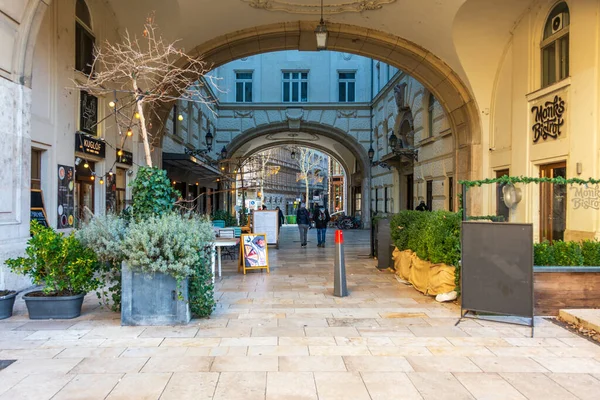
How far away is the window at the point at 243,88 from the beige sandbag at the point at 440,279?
21.2 meters

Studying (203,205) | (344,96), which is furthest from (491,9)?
(203,205)

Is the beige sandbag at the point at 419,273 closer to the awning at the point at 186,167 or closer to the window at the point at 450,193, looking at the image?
the window at the point at 450,193

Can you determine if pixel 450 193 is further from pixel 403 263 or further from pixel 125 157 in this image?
pixel 125 157

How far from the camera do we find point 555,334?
532 centimetres

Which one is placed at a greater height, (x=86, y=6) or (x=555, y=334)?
(x=86, y=6)

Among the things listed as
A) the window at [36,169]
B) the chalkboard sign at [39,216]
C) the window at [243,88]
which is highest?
the window at [243,88]

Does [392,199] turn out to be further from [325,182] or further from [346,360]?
[325,182]

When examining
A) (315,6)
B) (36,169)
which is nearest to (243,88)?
(315,6)

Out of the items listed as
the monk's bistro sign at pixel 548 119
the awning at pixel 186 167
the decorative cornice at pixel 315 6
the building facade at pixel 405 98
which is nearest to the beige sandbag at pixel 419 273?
the building facade at pixel 405 98

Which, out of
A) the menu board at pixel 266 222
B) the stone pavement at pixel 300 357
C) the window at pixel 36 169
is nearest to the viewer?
the stone pavement at pixel 300 357

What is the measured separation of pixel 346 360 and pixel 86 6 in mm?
10279

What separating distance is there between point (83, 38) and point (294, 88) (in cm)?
1752

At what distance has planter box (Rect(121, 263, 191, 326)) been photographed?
551cm

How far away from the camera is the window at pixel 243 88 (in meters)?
26.6
